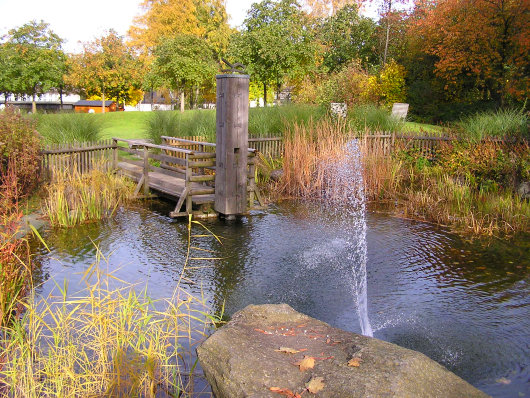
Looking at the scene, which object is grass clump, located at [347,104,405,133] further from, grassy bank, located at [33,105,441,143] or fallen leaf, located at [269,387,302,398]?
fallen leaf, located at [269,387,302,398]

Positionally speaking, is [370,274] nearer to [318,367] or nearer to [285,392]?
[318,367]

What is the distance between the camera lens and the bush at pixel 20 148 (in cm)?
895

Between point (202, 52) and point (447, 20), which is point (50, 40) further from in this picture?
point (447, 20)

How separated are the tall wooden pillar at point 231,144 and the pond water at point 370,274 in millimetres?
418

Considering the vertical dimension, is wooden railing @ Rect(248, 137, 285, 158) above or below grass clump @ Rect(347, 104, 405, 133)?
below

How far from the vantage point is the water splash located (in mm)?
7993

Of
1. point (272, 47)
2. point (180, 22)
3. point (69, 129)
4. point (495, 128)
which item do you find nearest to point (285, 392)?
point (495, 128)

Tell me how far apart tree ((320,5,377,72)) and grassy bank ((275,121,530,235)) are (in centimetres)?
1949

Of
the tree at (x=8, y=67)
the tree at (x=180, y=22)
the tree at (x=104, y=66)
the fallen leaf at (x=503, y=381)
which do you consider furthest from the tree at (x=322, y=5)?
the fallen leaf at (x=503, y=381)

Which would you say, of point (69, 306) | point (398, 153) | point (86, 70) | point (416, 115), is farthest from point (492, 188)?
point (86, 70)

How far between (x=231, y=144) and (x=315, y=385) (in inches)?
237

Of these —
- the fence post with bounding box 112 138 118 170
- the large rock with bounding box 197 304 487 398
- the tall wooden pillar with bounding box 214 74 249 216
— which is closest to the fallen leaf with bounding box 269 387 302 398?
the large rock with bounding box 197 304 487 398

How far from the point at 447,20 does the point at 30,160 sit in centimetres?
1802

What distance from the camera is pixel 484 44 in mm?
20344
